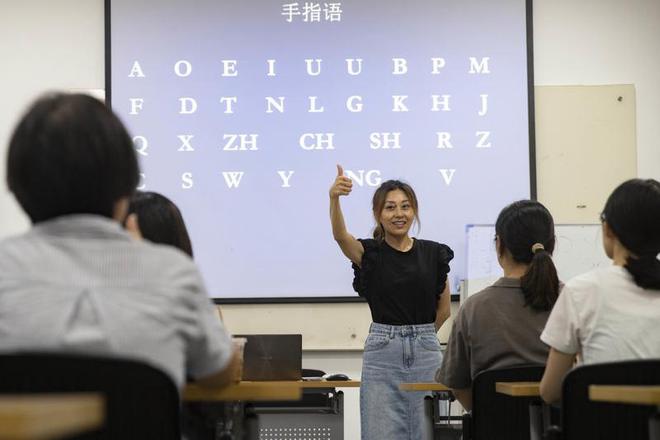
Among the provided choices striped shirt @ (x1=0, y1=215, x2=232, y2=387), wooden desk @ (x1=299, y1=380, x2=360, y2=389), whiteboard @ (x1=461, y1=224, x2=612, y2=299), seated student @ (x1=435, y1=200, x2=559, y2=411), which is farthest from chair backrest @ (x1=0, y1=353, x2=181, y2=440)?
whiteboard @ (x1=461, y1=224, x2=612, y2=299)

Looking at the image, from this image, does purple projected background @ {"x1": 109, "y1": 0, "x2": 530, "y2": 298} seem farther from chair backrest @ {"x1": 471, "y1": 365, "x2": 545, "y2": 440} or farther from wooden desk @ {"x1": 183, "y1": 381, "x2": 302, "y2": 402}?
wooden desk @ {"x1": 183, "y1": 381, "x2": 302, "y2": 402}

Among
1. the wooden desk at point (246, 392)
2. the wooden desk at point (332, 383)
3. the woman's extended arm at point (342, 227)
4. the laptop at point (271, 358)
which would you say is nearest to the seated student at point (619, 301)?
the wooden desk at point (246, 392)

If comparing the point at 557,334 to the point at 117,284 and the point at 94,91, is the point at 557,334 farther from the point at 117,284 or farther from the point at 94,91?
the point at 94,91

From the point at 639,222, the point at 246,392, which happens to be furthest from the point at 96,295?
the point at 639,222

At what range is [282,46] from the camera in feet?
18.1

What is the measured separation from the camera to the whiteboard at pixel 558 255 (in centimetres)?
525

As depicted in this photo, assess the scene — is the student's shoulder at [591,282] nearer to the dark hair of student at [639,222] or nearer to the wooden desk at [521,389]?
the dark hair of student at [639,222]

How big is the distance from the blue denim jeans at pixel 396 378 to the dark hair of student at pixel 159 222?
1819mm

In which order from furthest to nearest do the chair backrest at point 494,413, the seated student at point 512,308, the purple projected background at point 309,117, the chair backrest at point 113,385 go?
the purple projected background at point 309,117 < the seated student at point 512,308 < the chair backrest at point 494,413 < the chair backrest at point 113,385

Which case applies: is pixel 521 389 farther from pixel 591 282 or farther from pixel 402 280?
pixel 402 280

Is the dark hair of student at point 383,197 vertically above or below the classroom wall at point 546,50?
below

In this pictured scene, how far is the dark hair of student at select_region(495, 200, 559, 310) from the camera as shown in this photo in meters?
2.88

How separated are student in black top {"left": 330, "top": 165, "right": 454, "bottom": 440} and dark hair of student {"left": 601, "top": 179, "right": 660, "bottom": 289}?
1851 millimetres

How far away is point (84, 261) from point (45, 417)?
551mm
